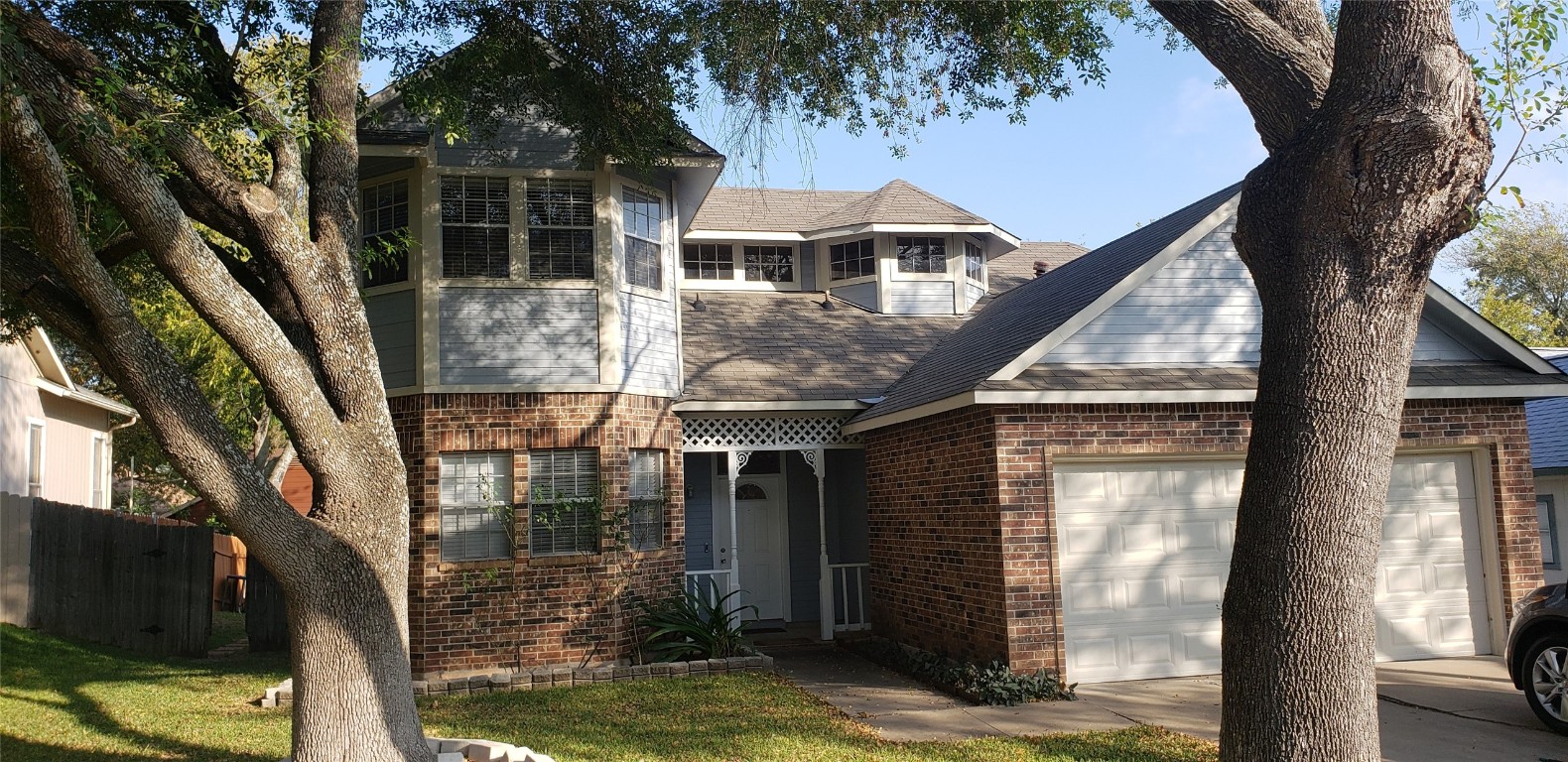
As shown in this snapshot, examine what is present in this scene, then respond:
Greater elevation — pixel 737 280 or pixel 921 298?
pixel 737 280

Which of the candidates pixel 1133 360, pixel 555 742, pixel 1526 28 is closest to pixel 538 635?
pixel 555 742

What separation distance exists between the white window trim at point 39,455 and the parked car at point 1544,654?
66.7 ft

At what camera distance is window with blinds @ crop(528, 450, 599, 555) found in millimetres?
11492

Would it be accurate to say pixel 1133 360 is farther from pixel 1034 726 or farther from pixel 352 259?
pixel 352 259

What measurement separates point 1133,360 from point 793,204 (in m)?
9.95

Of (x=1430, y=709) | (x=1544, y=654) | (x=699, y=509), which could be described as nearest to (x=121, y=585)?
(x=699, y=509)

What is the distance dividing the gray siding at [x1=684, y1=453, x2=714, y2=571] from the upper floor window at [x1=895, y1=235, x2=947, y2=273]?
513 centimetres

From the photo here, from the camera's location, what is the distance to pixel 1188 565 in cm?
1057

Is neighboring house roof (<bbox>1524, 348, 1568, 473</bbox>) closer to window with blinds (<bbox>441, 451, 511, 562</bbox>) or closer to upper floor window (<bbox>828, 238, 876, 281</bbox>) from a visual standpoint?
upper floor window (<bbox>828, 238, 876, 281</bbox>)

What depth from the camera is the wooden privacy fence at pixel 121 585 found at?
13398mm

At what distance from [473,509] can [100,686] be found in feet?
13.0

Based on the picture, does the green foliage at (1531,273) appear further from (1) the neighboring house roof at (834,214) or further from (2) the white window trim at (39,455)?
(2) the white window trim at (39,455)

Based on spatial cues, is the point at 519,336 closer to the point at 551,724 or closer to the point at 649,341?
the point at 649,341

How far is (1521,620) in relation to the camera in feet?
27.1
